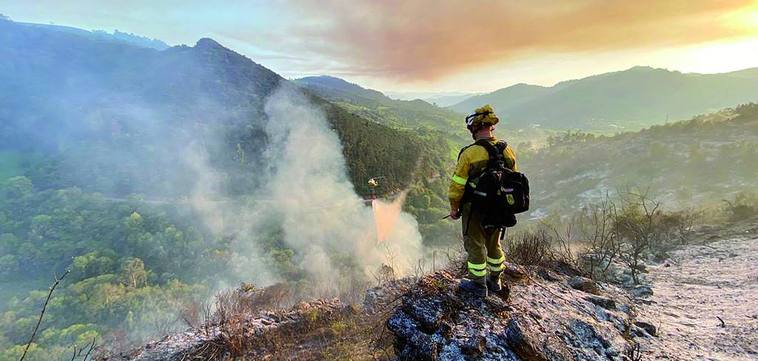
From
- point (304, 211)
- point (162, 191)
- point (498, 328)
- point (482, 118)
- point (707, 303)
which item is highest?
point (482, 118)

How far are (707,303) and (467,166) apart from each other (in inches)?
267

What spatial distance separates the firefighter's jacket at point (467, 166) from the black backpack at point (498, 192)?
7 centimetres

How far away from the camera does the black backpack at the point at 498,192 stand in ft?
14.4

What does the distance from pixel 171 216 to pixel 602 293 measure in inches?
2556

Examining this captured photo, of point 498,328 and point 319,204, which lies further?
point 319,204

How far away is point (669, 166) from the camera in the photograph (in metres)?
36.3

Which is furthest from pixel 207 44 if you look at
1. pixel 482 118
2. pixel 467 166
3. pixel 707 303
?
pixel 707 303

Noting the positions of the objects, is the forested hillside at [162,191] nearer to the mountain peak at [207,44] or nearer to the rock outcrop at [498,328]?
the mountain peak at [207,44]

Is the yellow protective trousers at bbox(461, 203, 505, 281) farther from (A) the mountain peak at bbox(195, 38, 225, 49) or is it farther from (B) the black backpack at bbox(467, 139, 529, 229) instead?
(A) the mountain peak at bbox(195, 38, 225, 49)

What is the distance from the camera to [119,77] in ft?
319

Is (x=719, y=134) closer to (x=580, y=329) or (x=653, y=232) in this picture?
(x=653, y=232)

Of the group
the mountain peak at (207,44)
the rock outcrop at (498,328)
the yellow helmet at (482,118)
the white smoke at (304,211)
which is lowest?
the white smoke at (304,211)

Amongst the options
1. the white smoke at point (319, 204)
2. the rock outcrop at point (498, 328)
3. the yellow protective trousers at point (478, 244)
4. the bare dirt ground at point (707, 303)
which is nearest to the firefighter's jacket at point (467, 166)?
the yellow protective trousers at point (478, 244)

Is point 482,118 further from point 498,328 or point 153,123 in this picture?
point 153,123
